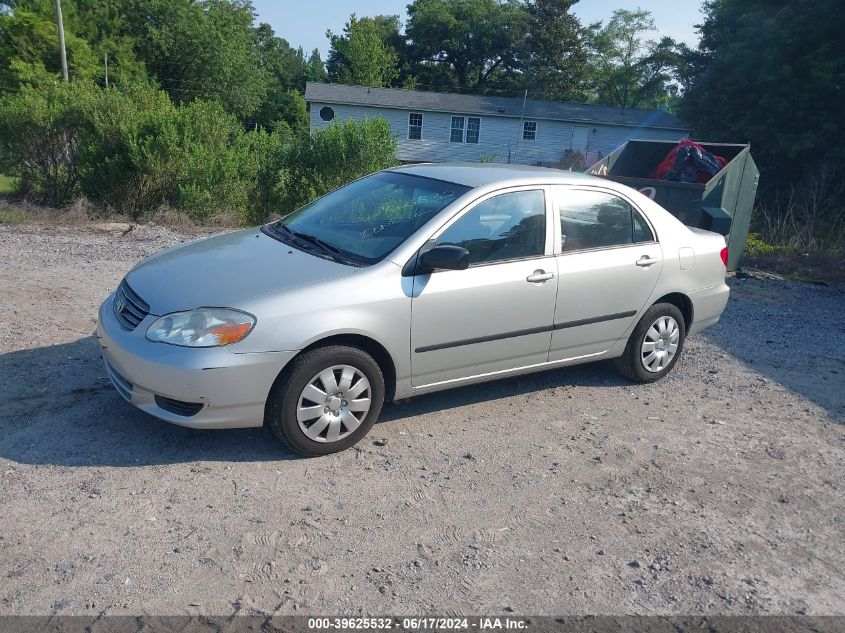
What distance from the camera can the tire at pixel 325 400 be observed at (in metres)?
4.25

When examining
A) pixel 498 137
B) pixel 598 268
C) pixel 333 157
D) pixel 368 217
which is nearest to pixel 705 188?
pixel 598 268

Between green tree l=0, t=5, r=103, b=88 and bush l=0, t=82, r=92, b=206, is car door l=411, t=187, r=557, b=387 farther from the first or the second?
green tree l=0, t=5, r=103, b=88

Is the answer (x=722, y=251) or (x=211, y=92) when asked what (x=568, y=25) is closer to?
(x=211, y=92)

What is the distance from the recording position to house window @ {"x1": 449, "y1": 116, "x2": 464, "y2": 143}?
129 feet

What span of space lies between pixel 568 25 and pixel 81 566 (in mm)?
58312

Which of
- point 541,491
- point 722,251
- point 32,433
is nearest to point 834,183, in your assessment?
point 722,251

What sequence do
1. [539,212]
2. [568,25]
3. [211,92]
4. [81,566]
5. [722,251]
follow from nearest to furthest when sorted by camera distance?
1. [81,566]
2. [539,212]
3. [722,251]
4. [211,92]
5. [568,25]

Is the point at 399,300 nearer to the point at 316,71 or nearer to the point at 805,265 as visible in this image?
the point at 805,265

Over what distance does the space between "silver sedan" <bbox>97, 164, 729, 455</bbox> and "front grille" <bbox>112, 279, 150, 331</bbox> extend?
0.05ft

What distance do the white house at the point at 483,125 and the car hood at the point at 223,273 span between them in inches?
1362

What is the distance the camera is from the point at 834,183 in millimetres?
20344

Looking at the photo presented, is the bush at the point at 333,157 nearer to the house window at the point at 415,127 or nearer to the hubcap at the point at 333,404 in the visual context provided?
the hubcap at the point at 333,404

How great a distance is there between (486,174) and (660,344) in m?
2.08

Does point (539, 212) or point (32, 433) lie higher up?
point (539, 212)
